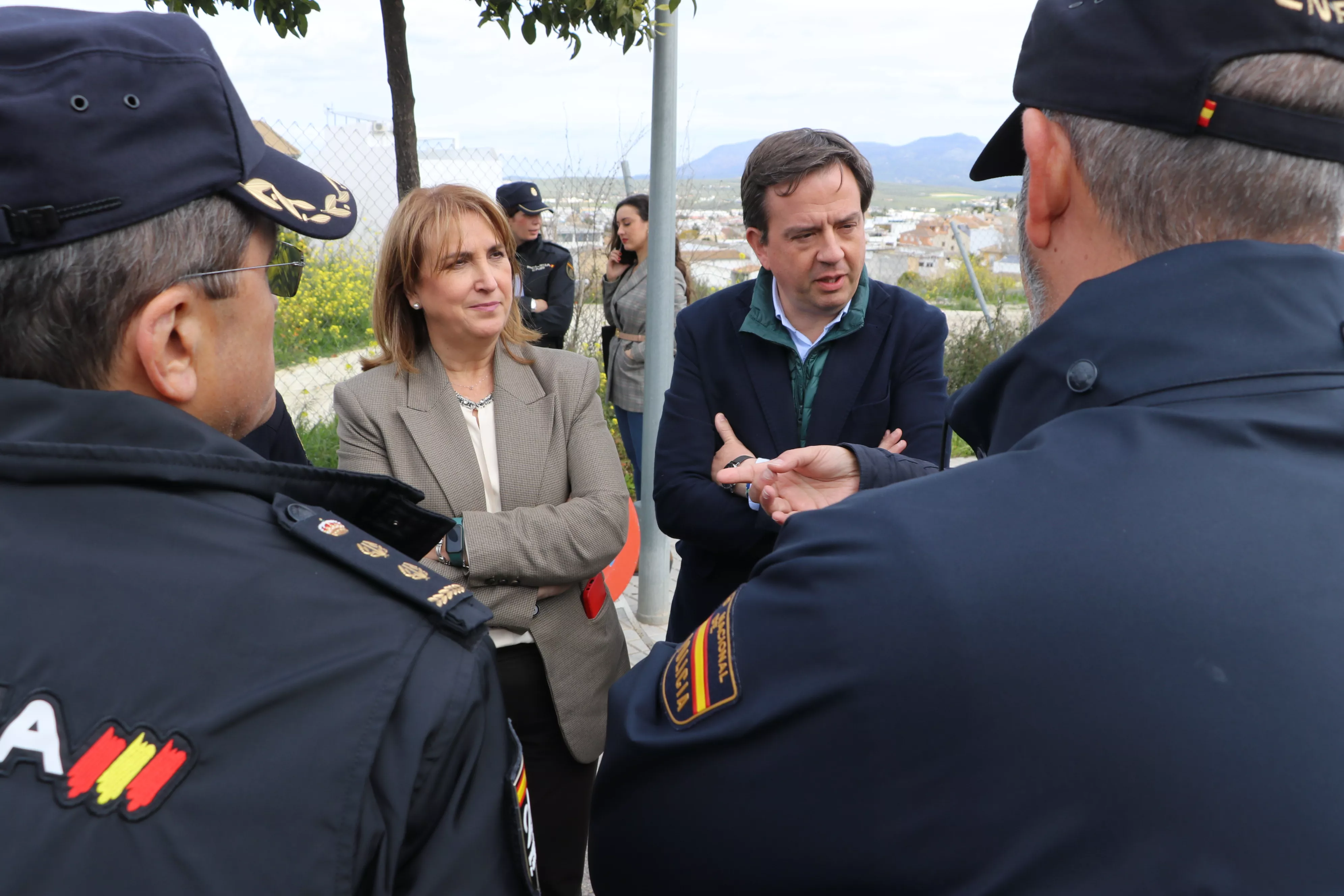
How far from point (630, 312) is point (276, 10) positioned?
2803 millimetres

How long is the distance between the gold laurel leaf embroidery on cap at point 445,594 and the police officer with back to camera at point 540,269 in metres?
5.63

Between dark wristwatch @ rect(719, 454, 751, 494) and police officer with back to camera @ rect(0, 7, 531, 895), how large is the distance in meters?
1.31

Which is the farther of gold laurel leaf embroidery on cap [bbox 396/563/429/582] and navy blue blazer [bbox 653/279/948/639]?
navy blue blazer [bbox 653/279/948/639]

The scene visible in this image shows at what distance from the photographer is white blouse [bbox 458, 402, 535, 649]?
7.68ft

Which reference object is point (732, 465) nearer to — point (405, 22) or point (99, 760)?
point (99, 760)

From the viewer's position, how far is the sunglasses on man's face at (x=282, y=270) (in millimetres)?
1096

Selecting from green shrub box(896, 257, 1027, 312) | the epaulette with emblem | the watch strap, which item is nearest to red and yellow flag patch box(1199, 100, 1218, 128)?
the epaulette with emblem

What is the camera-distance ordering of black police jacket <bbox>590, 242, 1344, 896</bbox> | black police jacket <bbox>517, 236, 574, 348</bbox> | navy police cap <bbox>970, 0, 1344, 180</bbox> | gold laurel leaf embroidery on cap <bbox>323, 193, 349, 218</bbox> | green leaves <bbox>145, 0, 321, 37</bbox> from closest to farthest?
black police jacket <bbox>590, 242, 1344, 896</bbox>, navy police cap <bbox>970, 0, 1344, 180</bbox>, gold laurel leaf embroidery on cap <bbox>323, 193, 349, 218</bbox>, green leaves <bbox>145, 0, 321, 37</bbox>, black police jacket <bbox>517, 236, 574, 348</bbox>

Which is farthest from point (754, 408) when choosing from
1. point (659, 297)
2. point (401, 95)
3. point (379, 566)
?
point (401, 95)

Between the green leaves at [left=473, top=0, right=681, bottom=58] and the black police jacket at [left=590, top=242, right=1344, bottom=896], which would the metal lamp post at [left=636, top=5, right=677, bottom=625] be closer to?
the green leaves at [left=473, top=0, right=681, bottom=58]

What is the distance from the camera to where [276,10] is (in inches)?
146

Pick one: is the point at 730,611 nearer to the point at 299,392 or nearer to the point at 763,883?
the point at 763,883

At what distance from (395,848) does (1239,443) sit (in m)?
0.89

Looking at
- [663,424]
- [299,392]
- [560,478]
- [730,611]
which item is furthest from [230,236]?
[299,392]
